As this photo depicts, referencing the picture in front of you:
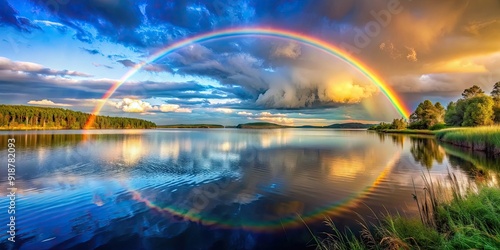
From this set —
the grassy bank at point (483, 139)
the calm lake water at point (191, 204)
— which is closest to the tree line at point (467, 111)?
the grassy bank at point (483, 139)

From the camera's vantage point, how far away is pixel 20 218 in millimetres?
9461

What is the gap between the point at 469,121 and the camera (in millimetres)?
60469

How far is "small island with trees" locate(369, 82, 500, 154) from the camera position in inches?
1201

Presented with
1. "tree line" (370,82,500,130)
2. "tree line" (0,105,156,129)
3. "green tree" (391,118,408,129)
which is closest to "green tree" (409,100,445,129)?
"tree line" (370,82,500,130)

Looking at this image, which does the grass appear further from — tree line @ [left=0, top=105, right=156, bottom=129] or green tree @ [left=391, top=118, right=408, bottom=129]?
tree line @ [left=0, top=105, right=156, bottom=129]

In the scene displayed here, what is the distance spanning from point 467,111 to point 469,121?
297 cm

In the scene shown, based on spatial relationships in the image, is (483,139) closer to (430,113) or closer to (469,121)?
(469,121)

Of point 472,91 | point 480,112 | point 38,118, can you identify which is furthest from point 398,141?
point 38,118

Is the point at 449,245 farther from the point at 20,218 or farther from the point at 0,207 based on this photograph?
the point at 0,207

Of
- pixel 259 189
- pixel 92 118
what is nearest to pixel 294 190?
pixel 259 189

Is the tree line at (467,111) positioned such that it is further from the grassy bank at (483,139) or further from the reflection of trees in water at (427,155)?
the reflection of trees in water at (427,155)

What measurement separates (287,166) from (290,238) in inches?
550

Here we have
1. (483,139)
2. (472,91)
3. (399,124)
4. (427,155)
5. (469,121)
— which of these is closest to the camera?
(427,155)

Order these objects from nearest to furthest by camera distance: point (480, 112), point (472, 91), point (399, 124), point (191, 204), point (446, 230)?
1. point (446, 230)
2. point (191, 204)
3. point (480, 112)
4. point (472, 91)
5. point (399, 124)
